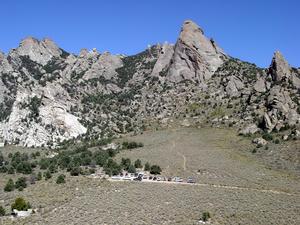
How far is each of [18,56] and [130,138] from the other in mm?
93475

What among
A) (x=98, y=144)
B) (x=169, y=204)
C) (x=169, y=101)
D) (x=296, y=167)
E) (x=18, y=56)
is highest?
(x=18, y=56)

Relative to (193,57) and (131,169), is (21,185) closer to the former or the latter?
(131,169)

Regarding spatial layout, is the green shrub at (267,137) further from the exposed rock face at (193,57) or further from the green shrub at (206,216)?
the exposed rock face at (193,57)

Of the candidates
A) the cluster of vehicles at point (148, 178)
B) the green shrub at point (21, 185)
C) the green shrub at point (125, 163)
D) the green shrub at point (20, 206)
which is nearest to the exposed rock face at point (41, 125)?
the green shrub at point (125, 163)

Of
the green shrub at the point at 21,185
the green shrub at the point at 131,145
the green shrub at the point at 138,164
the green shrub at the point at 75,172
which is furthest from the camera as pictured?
the green shrub at the point at 131,145

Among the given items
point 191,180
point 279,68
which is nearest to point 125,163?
point 191,180

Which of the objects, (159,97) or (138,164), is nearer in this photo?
(138,164)

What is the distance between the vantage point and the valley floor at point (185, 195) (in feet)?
157

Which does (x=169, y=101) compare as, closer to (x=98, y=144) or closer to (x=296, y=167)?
(x=98, y=144)

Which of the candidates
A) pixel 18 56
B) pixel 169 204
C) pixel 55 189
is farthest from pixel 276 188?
pixel 18 56

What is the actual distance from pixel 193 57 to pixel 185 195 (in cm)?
9684

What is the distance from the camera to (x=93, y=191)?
2494 inches

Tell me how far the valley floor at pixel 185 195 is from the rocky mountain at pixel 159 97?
22320 mm

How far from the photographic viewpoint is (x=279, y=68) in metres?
122
